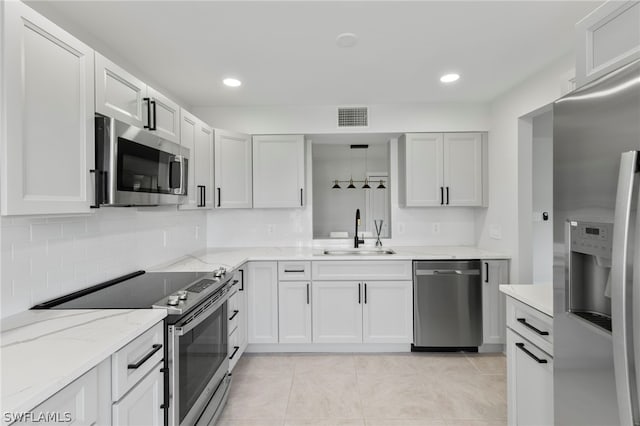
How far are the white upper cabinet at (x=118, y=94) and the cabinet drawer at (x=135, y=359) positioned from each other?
42.2 inches

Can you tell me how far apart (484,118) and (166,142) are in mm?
3142

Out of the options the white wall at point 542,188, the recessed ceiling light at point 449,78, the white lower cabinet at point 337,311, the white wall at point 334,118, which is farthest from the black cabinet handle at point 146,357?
the white wall at point 542,188

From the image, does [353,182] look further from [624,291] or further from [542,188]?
[624,291]

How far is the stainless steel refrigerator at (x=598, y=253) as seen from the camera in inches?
35.1

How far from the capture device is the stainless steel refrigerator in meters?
0.89

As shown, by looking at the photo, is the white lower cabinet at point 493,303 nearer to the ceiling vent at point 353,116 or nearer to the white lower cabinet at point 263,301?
the ceiling vent at point 353,116

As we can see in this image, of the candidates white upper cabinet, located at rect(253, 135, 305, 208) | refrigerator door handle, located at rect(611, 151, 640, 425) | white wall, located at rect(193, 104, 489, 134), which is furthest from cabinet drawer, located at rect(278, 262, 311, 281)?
refrigerator door handle, located at rect(611, 151, 640, 425)

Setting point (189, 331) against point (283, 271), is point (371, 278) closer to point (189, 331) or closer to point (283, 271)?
point (283, 271)

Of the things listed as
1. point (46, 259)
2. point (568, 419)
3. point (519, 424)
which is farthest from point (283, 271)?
point (568, 419)

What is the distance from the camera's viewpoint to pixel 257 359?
10.0ft

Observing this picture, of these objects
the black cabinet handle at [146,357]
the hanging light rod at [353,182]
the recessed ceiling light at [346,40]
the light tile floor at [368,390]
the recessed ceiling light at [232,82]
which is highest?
the recessed ceiling light at [232,82]

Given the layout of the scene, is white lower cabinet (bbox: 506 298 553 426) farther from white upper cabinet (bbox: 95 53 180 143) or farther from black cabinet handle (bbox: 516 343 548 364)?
white upper cabinet (bbox: 95 53 180 143)

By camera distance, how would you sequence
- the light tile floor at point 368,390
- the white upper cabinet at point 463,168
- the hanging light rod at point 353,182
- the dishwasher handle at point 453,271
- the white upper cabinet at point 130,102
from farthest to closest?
the hanging light rod at point 353,182 → the white upper cabinet at point 463,168 → the dishwasher handle at point 453,271 → the light tile floor at point 368,390 → the white upper cabinet at point 130,102

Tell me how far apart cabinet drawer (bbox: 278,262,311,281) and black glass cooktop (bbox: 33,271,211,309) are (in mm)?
955
